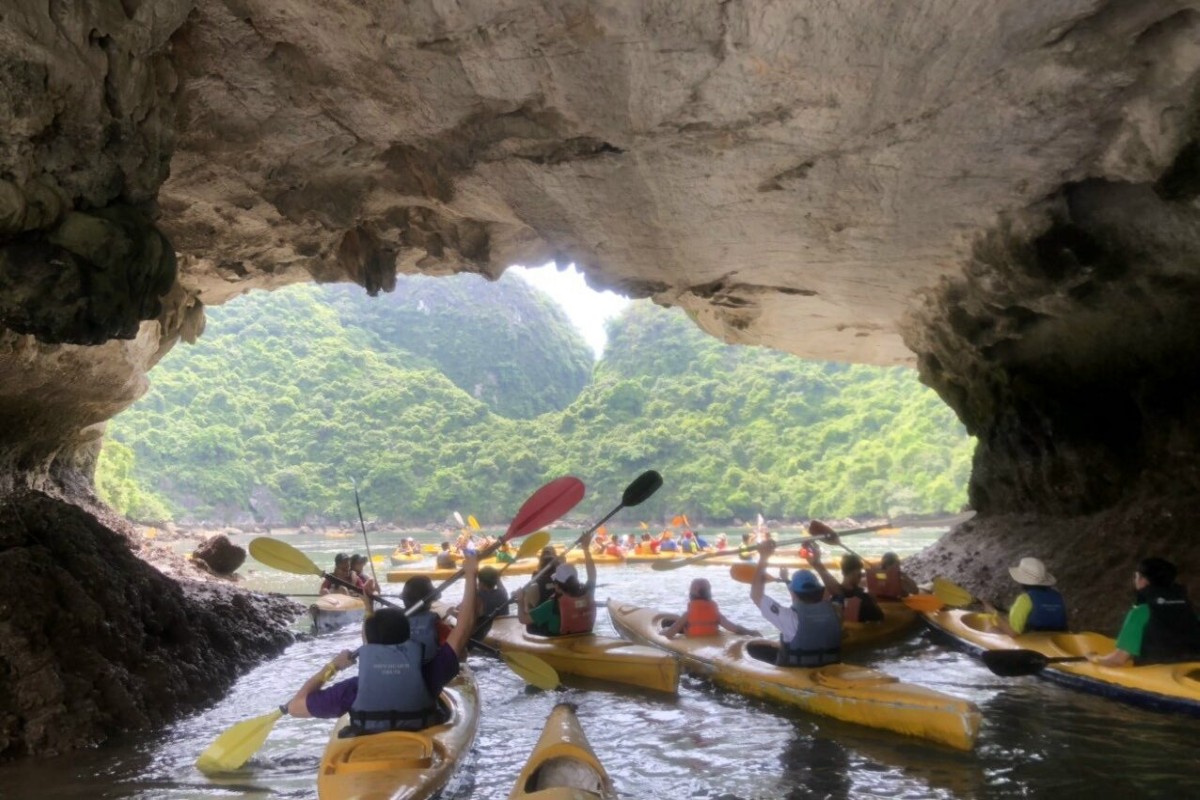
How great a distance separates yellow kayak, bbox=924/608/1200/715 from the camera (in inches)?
194

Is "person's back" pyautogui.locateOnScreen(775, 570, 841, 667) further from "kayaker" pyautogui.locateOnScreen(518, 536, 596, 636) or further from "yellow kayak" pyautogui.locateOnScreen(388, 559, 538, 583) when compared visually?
"yellow kayak" pyautogui.locateOnScreen(388, 559, 538, 583)

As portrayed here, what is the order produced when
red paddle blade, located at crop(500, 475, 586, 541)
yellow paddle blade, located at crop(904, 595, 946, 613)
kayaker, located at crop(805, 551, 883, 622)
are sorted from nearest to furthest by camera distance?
red paddle blade, located at crop(500, 475, 586, 541), kayaker, located at crop(805, 551, 883, 622), yellow paddle blade, located at crop(904, 595, 946, 613)

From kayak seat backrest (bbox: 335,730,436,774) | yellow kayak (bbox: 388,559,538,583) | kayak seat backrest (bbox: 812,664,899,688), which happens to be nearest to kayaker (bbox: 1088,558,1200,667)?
kayak seat backrest (bbox: 812,664,899,688)

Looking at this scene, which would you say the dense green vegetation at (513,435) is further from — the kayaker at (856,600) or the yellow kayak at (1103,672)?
the yellow kayak at (1103,672)

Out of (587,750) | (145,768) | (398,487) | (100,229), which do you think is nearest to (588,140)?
(100,229)

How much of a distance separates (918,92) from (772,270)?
128 inches

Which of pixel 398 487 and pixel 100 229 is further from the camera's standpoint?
pixel 398 487

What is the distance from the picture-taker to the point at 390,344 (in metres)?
62.8

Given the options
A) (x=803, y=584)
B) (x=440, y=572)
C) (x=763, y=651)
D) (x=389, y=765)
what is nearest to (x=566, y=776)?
(x=389, y=765)

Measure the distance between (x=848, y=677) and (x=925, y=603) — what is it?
128 inches

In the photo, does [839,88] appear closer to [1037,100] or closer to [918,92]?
[918,92]

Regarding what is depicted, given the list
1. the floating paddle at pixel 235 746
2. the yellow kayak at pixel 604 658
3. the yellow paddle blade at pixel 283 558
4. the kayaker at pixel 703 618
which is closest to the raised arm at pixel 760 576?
the yellow kayak at pixel 604 658

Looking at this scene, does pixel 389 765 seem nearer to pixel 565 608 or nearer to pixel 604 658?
pixel 604 658

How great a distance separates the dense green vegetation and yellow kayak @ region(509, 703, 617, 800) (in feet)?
116
